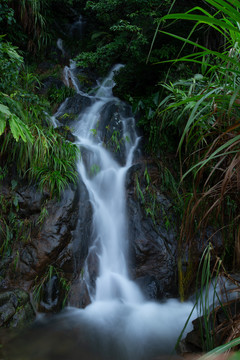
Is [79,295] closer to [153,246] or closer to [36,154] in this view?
[153,246]

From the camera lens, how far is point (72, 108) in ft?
18.2

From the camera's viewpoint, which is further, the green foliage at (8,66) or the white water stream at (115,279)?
the green foliage at (8,66)

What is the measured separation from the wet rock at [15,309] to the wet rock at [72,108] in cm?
342

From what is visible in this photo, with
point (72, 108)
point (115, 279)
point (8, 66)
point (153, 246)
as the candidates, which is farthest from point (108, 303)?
point (72, 108)

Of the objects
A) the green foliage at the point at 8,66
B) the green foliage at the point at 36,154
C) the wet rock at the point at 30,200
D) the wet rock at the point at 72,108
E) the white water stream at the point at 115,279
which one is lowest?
the white water stream at the point at 115,279

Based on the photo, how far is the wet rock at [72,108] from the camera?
17.3 feet

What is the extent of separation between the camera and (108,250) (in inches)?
142

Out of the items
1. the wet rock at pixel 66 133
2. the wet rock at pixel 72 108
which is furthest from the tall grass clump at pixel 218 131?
the wet rock at pixel 72 108

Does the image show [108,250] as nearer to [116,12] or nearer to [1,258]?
[1,258]

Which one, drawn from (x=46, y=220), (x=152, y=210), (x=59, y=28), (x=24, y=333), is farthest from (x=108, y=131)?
(x=59, y=28)

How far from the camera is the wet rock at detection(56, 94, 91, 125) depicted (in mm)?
5262

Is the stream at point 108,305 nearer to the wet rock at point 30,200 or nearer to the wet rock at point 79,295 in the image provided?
the wet rock at point 79,295

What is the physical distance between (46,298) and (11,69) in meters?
3.17

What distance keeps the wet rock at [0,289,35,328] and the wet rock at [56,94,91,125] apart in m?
3.42
